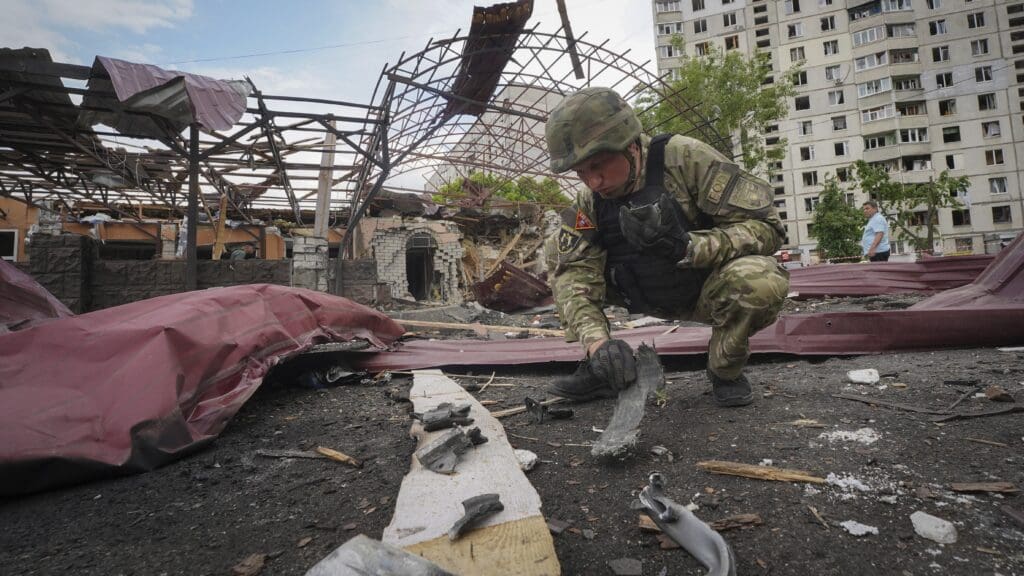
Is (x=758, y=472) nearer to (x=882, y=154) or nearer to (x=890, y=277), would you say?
(x=890, y=277)

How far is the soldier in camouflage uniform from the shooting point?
183cm

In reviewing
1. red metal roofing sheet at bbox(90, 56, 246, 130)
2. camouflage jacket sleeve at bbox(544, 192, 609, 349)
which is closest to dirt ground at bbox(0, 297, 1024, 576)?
camouflage jacket sleeve at bbox(544, 192, 609, 349)

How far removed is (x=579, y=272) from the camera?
7.37 feet

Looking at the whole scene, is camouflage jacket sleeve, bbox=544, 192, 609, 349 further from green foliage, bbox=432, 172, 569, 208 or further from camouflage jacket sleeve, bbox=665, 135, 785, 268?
green foliage, bbox=432, 172, 569, 208

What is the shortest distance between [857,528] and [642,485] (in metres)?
0.51

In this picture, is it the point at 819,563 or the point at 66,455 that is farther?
the point at 66,455

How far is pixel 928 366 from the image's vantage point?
236cm

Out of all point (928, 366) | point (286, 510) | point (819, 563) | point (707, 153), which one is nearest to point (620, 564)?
point (819, 563)

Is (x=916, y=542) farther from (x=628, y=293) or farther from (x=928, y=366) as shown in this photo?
(x=928, y=366)

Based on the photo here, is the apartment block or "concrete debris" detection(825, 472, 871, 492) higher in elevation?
the apartment block

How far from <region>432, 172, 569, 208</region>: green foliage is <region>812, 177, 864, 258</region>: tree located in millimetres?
11692

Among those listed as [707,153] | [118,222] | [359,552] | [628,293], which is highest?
[118,222]

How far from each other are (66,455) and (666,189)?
243 centimetres

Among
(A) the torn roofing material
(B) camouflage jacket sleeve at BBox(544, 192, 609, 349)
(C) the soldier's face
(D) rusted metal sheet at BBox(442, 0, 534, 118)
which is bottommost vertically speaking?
(B) camouflage jacket sleeve at BBox(544, 192, 609, 349)
